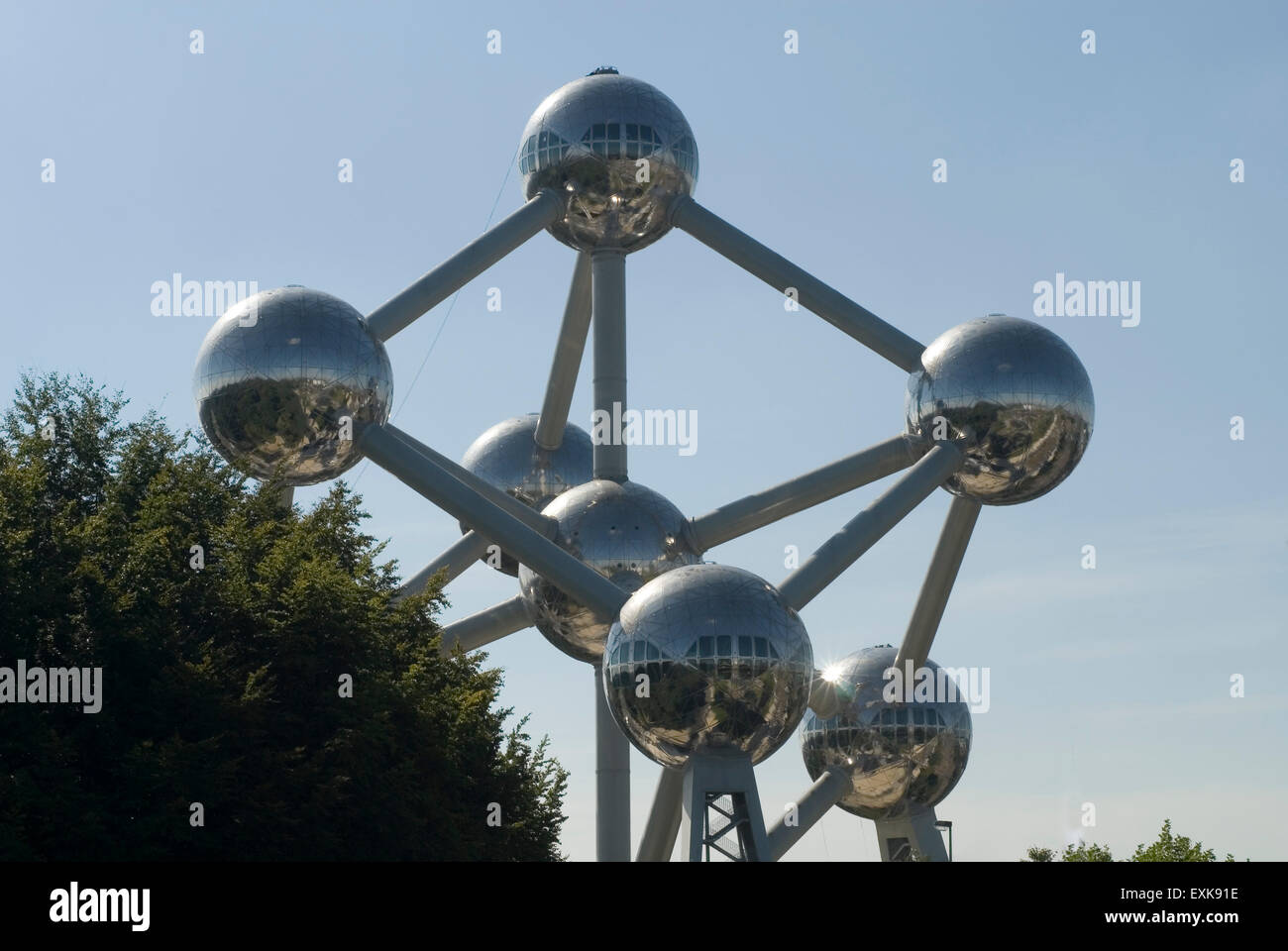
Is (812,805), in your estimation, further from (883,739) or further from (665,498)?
(665,498)

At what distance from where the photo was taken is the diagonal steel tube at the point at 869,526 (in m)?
25.3

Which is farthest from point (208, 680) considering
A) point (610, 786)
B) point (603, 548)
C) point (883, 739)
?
point (883, 739)

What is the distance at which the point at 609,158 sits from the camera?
94.6 ft

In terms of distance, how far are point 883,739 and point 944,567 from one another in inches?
130

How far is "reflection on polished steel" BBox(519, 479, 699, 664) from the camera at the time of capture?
89.1 feet

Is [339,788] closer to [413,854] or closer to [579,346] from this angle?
[413,854]

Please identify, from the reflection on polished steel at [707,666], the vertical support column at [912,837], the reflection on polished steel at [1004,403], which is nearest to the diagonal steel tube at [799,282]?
the reflection on polished steel at [1004,403]

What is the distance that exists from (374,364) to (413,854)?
6.63 m

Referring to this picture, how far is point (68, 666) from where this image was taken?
23516 mm

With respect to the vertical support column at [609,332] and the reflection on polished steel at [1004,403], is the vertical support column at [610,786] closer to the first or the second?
the vertical support column at [609,332]

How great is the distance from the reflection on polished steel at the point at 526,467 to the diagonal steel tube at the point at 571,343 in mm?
1141

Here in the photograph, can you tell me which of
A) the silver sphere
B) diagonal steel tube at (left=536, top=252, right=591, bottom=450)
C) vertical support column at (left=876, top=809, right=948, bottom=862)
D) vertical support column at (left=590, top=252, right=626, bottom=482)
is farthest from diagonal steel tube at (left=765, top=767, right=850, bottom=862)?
the silver sphere

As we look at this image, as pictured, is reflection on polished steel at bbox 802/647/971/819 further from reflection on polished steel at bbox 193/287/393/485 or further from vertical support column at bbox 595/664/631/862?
reflection on polished steel at bbox 193/287/393/485
